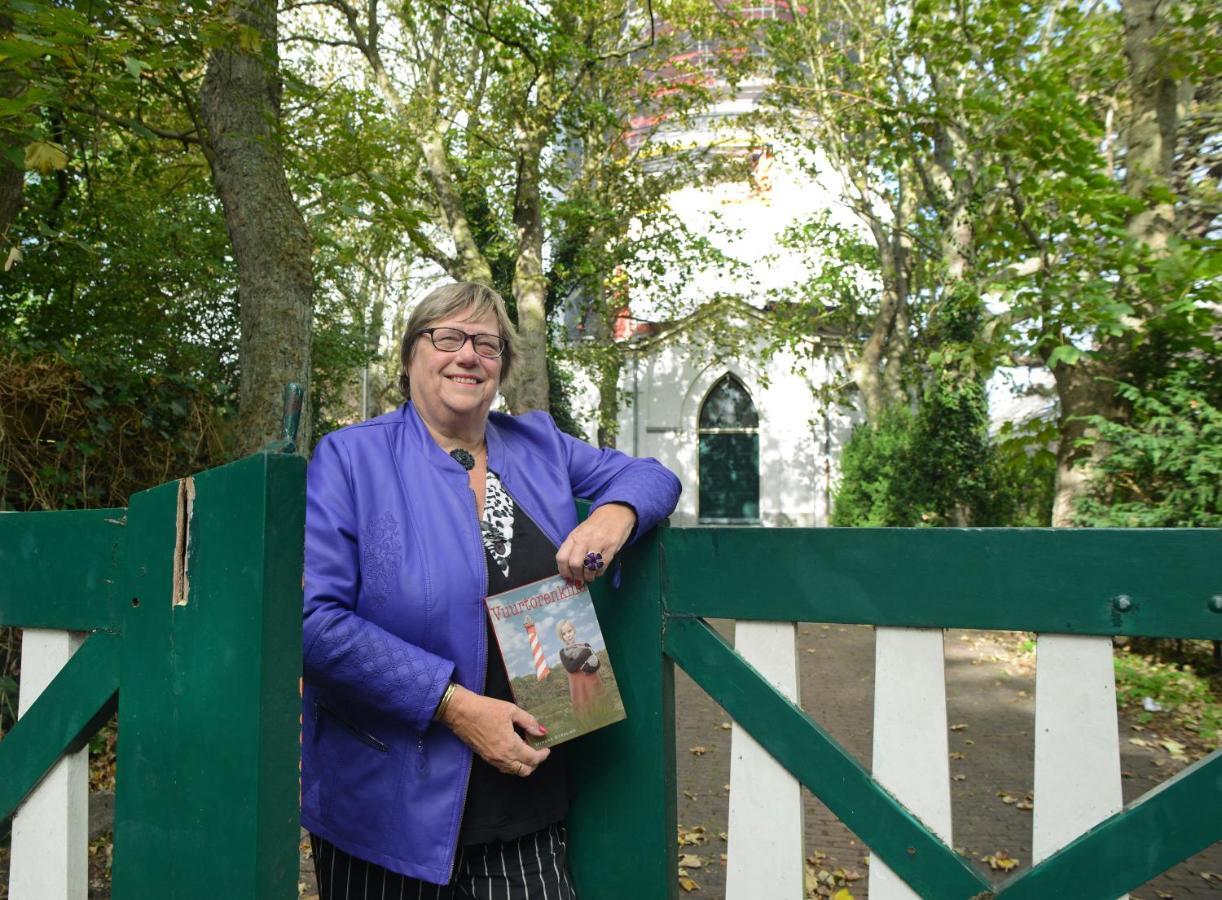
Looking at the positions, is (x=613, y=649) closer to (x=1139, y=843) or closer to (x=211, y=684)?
(x=211, y=684)

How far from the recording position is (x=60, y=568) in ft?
5.71

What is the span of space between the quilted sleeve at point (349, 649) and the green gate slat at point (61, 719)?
13.1 inches

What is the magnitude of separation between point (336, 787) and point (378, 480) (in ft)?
1.94

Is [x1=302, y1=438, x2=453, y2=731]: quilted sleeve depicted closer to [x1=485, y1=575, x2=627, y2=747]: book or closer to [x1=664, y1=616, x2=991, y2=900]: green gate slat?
[x1=485, y1=575, x2=627, y2=747]: book

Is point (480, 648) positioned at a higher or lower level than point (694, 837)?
higher

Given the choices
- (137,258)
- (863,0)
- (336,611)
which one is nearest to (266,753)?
(336,611)

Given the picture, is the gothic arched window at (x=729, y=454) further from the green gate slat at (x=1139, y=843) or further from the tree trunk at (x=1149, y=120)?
the green gate slat at (x=1139, y=843)

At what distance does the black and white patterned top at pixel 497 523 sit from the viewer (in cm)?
187

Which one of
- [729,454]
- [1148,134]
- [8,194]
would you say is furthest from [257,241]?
[729,454]

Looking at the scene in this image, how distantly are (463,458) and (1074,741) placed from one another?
4.08 feet

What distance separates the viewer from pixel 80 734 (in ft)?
5.53

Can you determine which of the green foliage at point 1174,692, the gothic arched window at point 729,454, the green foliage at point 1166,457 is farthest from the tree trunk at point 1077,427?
the gothic arched window at point 729,454

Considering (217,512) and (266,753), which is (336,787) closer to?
(266,753)

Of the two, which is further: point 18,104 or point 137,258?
point 137,258
